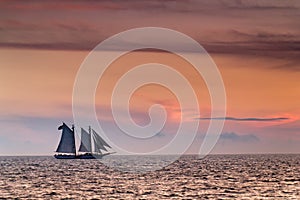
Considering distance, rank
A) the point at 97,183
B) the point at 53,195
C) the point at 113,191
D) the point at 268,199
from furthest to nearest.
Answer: the point at 97,183
the point at 113,191
the point at 53,195
the point at 268,199

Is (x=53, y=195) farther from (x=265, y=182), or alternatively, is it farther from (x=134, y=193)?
(x=265, y=182)

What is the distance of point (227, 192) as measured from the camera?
3391 inches

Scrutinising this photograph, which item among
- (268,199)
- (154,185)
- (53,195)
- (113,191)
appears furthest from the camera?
(154,185)

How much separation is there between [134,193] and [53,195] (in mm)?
9085

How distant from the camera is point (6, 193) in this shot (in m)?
86.6

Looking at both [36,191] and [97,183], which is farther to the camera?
[97,183]

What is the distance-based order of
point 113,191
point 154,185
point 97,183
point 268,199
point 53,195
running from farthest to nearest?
1. point 97,183
2. point 154,185
3. point 113,191
4. point 53,195
5. point 268,199

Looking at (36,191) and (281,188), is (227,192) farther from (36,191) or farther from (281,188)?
(36,191)

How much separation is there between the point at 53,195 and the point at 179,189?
51.1ft

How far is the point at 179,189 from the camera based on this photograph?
294ft

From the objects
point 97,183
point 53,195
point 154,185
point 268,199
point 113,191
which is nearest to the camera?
point 268,199

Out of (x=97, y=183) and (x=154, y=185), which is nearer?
(x=154, y=185)

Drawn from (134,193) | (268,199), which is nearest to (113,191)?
(134,193)

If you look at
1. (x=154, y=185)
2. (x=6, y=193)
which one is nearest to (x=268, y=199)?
(x=154, y=185)
